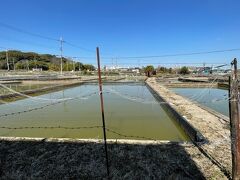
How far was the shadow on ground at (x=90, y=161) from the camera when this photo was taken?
11.1 feet

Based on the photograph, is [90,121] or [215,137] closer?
[215,137]

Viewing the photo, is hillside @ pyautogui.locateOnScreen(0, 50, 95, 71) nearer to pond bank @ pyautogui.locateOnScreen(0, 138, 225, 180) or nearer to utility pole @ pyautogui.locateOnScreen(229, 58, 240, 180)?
pond bank @ pyautogui.locateOnScreen(0, 138, 225, 180)

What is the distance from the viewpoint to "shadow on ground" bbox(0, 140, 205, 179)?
11.1ft

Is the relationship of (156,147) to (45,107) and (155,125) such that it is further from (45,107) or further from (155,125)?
(45,107)

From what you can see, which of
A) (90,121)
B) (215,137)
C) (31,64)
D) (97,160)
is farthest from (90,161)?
(31,64)

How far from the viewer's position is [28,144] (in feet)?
15.3

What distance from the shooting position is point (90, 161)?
3.85m

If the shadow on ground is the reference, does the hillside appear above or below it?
above

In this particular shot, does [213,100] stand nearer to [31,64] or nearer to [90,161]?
[90,161]

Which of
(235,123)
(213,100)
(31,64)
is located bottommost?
(213,100)

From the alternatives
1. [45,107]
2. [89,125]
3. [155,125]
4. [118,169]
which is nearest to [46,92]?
[45,107]

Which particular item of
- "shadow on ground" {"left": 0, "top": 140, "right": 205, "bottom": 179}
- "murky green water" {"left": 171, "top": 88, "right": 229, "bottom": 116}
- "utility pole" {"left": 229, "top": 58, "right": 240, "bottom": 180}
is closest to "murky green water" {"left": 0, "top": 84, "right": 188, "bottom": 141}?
"shadow on ground" {"left": 0, "top": 140, "right": 205, "bottom": 179}

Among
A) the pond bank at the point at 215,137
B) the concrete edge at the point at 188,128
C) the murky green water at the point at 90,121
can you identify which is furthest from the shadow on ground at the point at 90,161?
the murky green water at the point at 90,121

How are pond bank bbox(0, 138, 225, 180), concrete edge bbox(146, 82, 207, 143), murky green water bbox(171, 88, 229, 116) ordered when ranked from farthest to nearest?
1. murky green water bbox(171, 88, 229, 116)
2. concrete edge bbox(146, 82, 207, 143)
3. pond bank bbox(0, 138, 225, 180)
